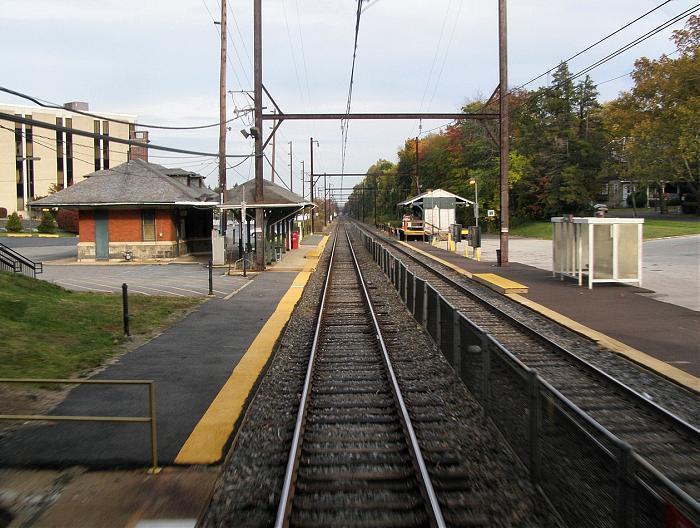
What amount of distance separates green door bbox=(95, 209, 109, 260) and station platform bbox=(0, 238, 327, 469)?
69.8ft

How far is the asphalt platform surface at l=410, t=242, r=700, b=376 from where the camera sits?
11.4m

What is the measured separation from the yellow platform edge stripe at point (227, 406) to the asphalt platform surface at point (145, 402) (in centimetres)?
12

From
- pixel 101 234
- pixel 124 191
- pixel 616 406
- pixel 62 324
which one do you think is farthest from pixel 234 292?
pixel 124 191

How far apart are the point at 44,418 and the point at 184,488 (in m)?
1.58

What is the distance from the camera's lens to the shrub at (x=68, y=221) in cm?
6500

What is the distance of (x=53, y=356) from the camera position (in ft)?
35.6

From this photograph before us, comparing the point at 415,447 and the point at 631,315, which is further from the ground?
the point at 631,315

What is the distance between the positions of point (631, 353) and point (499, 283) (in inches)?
394

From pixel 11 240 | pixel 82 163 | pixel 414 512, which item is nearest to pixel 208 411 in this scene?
pixel 414 512

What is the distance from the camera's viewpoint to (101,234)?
3456 cm

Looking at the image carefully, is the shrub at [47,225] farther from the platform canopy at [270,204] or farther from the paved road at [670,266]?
the paved road at [670,266]

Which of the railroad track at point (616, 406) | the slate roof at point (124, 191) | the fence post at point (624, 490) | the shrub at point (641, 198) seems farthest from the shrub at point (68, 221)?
the shrub at point (641, 198)

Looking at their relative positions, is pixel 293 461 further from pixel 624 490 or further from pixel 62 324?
pixel 62 324

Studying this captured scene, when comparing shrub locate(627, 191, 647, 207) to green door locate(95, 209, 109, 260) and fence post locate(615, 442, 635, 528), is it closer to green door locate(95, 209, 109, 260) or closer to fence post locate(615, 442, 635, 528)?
green door locate(95, 209, 109, 260)
